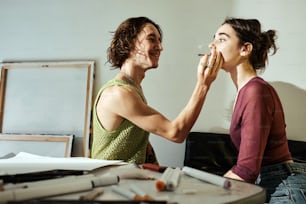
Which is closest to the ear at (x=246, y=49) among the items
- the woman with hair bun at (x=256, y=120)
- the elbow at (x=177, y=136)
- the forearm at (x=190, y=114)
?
the woman with hair bun at (x=256, y=120)

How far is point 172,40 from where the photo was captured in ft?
2.48

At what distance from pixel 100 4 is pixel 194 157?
441mm

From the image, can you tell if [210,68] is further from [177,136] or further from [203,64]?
[177,136]

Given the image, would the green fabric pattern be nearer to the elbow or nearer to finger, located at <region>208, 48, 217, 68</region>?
the elbow

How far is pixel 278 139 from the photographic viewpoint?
2.00ft

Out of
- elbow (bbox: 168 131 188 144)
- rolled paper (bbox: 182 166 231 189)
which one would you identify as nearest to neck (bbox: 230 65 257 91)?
elbow (bbox: 168 131 188 144)

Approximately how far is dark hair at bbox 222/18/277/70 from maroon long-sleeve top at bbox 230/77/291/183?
65 millimetres

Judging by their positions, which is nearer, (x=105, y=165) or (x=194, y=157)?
(x=105, y=165)

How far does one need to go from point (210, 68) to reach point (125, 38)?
0.21 meters

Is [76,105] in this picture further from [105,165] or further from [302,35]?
[302,35]

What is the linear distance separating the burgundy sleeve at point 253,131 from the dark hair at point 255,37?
10 centimetres

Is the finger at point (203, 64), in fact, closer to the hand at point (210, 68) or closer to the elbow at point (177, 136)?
the hand at point (210, 68)

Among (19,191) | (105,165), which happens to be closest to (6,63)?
(105,165)

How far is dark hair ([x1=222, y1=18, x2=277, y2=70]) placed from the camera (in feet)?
2.15
